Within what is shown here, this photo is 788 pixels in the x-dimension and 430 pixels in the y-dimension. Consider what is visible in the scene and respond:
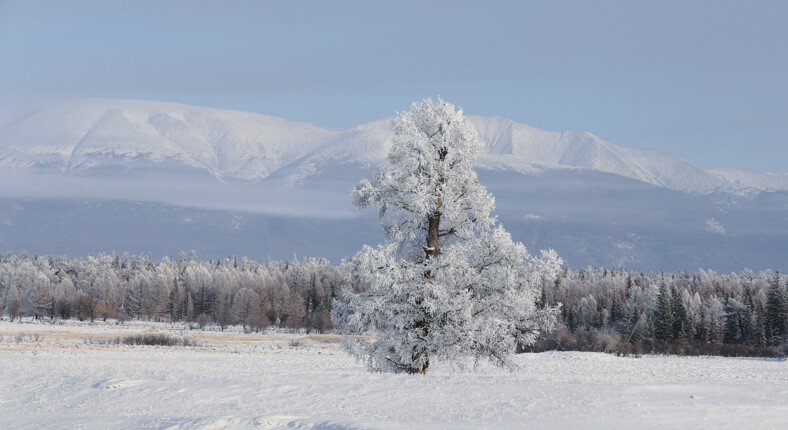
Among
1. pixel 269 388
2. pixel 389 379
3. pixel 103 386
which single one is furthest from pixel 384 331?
pixel 103 386

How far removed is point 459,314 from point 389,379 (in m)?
3.20

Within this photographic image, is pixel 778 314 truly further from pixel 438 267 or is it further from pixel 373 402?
pixel 373 402

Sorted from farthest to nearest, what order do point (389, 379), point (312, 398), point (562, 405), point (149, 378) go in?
point (149, 378) → point (389, 379) → point (312, 398) → point (562, 405)

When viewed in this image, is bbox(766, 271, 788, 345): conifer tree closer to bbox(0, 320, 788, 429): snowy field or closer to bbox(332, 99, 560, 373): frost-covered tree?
bbox(0, 320, 788, 429): snowy field

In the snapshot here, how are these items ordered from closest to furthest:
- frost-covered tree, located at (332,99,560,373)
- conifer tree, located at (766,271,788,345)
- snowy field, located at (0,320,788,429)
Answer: snowy field, located at (0,320,788,429)
frost-covered tree, located at (332,99,560,373)
conifer tree, located at (766,271,788,345)

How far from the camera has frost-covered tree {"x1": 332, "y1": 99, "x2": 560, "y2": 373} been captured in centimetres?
2416

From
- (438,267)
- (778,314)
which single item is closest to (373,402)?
Answer: (438,267)

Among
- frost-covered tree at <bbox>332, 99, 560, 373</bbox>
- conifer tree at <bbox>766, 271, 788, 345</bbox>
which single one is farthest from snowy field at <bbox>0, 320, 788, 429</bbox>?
conifer tree at <bbox>766, 271, 788, 345</bbox>

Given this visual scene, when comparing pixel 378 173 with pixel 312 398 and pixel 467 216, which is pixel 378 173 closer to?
pixel 467 216

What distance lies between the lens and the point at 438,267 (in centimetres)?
2445

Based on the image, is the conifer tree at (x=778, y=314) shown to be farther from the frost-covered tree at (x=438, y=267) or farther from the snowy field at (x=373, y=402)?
the frost-covered tree at (x=438, y=267)

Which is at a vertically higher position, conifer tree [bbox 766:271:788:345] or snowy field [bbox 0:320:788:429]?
conifer tree [bbox 766:271:788:345]

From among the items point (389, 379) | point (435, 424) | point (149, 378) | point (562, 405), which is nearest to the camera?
point (435, 424)

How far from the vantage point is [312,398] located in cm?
2111
